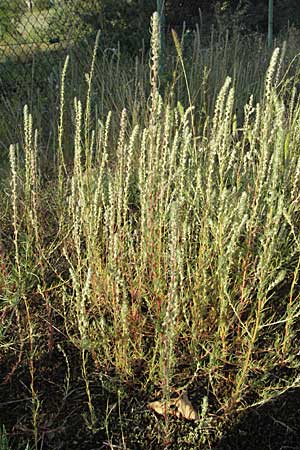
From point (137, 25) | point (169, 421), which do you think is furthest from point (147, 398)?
point (137, 25)

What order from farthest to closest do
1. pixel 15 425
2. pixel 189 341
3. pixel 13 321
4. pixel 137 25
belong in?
pixel 137 25
pixel 13 321
pixel 189 341
pixel 15 425

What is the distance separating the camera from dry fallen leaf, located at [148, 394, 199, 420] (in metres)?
1.47

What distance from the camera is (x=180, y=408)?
4.86 feet

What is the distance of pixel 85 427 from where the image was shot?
57.4 inches

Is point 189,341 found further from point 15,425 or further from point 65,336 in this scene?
point 15,425

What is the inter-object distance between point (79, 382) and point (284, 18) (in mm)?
11338

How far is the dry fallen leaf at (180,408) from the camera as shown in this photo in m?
1.47

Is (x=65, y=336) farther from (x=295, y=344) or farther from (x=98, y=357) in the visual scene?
(x=295, y=344)

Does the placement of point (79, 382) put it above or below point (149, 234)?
below

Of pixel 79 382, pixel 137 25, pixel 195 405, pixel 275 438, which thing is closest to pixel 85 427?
pixel 79 382

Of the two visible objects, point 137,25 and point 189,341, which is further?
point 137,25

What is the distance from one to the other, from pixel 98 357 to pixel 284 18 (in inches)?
444

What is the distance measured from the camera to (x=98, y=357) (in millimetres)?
A: 1617

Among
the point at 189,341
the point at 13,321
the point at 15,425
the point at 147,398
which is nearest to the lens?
the point at 15,425
